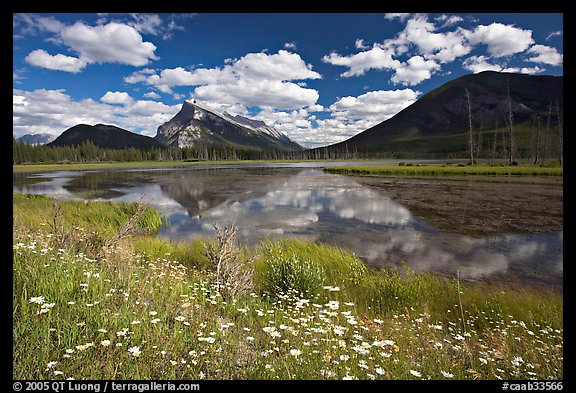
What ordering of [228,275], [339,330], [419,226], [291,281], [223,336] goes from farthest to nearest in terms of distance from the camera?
1. [419,226]
2. [291,281]
3. [228,275]
4. [339,330]
5. [223,336]

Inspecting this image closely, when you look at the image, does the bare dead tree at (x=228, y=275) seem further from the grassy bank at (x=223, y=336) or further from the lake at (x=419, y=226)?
the lake at (x=419, y=226)

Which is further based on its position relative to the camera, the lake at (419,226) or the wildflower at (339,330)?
the lake at (419,226)

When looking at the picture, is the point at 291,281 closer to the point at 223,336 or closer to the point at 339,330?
the point at 339,330

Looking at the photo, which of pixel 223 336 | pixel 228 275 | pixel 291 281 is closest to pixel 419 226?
pixel 291 281

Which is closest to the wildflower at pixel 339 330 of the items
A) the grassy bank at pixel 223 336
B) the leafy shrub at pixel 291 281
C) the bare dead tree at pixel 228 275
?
the grassy bank at pixel 223 336

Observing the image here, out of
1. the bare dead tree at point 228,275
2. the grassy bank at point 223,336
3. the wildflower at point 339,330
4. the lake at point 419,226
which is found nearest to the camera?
the grassy bank at point 223,336

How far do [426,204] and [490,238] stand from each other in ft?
37.7

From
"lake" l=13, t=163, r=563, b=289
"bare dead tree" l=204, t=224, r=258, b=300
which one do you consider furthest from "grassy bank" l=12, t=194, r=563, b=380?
→ "lake" l=13, t=163, r=563, b=289

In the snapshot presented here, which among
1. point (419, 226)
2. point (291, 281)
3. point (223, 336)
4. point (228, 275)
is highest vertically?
point (223, 336)

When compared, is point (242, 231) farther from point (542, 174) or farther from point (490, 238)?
point (542, 174)

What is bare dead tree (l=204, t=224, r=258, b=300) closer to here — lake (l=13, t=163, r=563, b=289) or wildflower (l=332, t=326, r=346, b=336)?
wildflower (l=332, t=326, r=346, b=336)
